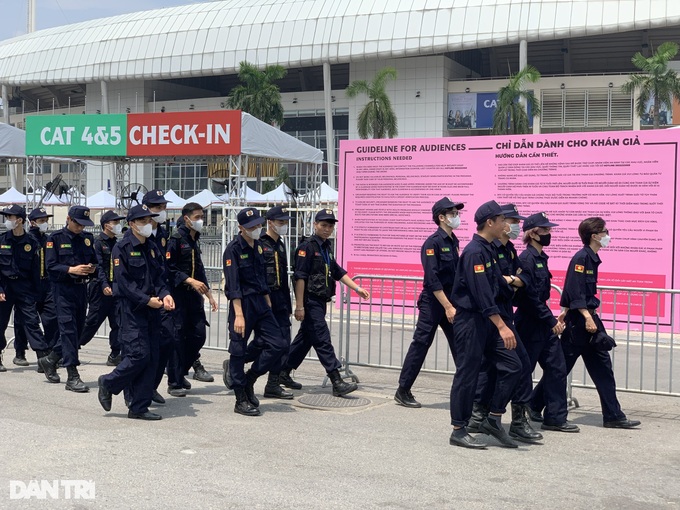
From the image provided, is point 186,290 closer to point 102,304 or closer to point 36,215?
point 102,304

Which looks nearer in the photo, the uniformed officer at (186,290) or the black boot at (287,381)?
the uniformed officer at (186,290)

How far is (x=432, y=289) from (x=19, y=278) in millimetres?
4952

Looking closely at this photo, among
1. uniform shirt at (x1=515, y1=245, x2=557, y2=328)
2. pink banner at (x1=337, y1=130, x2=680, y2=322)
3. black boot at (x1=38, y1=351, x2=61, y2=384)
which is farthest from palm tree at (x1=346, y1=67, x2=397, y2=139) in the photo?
uniform shirt at (x1=515, y1=245, x2=557, y2=328)

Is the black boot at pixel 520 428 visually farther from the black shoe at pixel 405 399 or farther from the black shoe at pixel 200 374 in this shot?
the black shoe at pixel 200 374

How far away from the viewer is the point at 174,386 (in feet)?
28.3

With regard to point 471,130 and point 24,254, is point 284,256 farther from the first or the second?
point 471,130

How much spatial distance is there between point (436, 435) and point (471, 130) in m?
53.5

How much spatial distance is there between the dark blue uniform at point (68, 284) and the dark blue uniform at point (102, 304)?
1.36 feet

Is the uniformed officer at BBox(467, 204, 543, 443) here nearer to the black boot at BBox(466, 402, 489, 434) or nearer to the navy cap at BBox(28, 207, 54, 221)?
the black boot at BBox(466, 402, 489, 434)

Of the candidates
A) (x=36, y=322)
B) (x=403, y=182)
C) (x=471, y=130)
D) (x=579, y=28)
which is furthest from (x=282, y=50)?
(x=36, y=322)

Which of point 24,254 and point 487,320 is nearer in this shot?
point 487,320

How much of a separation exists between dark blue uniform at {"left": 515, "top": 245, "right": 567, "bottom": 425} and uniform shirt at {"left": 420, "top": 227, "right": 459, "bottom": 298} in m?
0.76

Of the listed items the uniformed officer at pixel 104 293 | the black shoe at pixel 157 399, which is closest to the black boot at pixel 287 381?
the black shoe at pixel 157 399

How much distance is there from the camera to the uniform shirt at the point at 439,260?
7738mm
